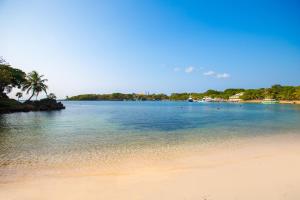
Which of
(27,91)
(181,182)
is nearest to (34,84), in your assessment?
(27,91)

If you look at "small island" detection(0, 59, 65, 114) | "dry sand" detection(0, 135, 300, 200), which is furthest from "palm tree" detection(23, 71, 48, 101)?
"dry sand" detection(0, 135, 300, 200)

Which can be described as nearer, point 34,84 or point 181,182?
point 181,182

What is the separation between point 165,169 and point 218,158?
343cm

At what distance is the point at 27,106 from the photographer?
59.3 meters

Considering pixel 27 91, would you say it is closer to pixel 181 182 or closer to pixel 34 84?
pixel 34 84

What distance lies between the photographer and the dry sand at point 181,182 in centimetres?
709

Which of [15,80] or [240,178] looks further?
[15,80]

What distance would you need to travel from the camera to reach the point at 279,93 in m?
148

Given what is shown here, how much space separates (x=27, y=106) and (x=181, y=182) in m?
59.6

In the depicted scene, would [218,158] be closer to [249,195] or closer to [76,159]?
[249,195]

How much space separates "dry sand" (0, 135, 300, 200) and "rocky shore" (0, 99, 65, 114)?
5021 cm

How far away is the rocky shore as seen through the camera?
172 ft

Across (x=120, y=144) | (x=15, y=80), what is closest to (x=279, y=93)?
(x=15, y=80)

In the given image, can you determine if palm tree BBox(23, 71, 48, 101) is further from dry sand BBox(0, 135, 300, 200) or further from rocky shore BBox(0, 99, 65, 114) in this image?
dry sand BBox(0, 135, 300, 200)
